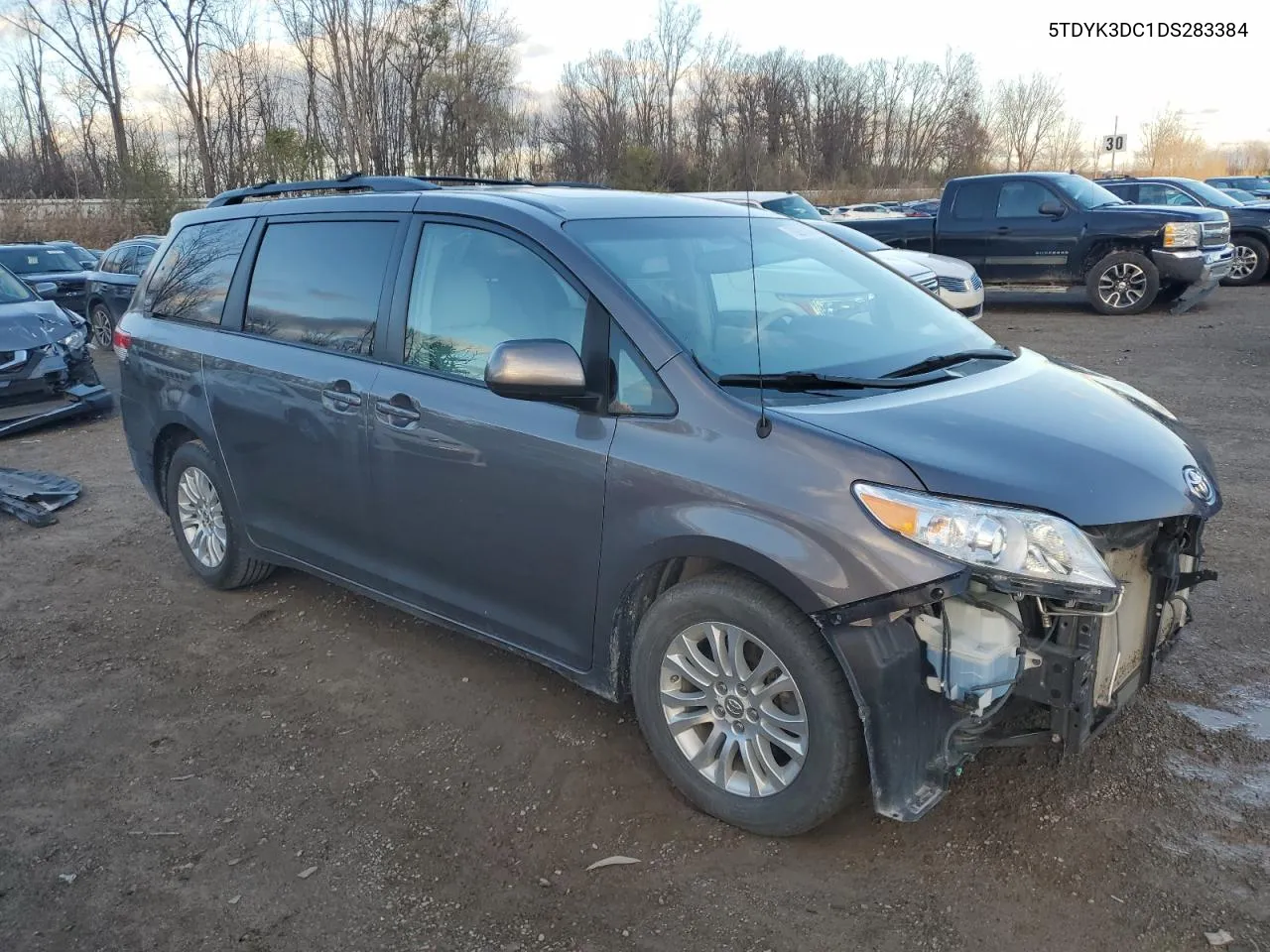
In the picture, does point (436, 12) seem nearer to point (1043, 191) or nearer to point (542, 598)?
point (1043, 191)

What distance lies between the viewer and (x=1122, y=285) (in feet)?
46.9

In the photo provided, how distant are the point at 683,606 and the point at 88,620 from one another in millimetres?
3352

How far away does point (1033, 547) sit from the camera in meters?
2.59

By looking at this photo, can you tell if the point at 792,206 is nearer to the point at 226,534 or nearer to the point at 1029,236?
the point at 1029,236

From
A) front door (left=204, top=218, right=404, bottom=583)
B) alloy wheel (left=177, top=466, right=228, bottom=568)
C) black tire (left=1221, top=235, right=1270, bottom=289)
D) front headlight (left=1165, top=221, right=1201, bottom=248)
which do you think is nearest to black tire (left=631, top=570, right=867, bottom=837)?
front door (left=204, top=218, right=404, bottom=583)

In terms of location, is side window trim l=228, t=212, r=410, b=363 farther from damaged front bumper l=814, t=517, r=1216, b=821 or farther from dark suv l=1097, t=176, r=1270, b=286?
dark suv l=1097, t=176, r=1270, b=286

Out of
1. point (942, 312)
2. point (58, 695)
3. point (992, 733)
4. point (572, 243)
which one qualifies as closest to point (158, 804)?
point (58, 695)

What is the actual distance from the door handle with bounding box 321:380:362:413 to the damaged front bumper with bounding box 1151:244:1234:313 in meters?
13.2

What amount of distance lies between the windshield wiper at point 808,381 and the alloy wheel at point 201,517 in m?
2.90

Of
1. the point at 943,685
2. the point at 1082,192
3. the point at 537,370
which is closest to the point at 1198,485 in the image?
the point at 943,685

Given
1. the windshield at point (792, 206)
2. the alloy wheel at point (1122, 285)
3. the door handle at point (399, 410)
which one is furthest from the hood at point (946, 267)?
the door handle at point (399, 410)

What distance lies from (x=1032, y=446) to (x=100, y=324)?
1442 cm

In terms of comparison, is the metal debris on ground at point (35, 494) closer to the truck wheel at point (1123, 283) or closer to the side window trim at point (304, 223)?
the side window trim at point (304, 223)

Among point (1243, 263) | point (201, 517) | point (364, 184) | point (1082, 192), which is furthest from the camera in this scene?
point (1243, 263)
